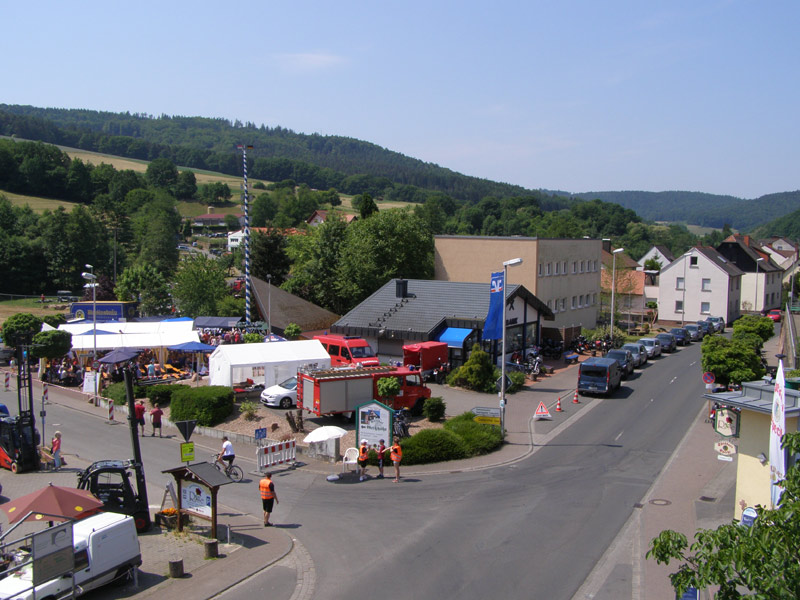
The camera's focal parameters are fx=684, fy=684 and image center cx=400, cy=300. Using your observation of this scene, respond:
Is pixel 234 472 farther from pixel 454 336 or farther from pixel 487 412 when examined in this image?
pixel 454 336

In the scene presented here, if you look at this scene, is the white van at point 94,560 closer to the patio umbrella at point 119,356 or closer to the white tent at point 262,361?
the white tent at point 262,361

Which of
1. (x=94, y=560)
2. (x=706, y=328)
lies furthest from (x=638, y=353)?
(x=94, y=560)

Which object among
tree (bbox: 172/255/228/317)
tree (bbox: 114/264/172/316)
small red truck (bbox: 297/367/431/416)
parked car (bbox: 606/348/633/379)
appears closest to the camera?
small red truck (bbox: 297/367/431/416)

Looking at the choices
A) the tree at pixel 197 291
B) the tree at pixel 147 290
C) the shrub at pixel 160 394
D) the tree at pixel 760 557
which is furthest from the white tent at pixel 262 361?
the tree at pixel 147 290

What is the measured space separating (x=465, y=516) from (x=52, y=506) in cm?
886

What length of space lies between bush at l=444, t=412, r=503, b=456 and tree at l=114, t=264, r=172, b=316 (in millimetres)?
38386

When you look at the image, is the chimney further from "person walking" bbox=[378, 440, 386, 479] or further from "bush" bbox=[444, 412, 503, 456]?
"person walking" bbox=[378, 440, 386, 479]

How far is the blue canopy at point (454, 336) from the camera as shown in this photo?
34.7 m

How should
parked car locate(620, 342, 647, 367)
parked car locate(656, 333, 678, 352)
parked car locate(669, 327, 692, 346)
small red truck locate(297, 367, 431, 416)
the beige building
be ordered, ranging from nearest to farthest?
1. small red truck locate(297, 367, 431, 416)
2. parked car locate(620, 342, 647, 367)
3. the beige building
4. parked car locate(656, 333, 678, 352)
5. parked car locate(669, 327, 692, 346)

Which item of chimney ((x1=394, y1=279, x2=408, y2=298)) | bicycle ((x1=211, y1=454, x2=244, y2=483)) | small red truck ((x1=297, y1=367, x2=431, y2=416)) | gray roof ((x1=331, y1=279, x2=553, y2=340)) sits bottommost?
bicycle ((x1=211, y1=454, x2=244, y2=483))

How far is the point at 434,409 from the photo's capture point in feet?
82.9

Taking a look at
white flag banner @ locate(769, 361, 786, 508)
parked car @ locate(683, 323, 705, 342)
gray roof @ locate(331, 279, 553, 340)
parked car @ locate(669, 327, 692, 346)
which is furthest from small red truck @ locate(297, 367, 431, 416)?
parked car @ locate(683, 323, 705, 342)

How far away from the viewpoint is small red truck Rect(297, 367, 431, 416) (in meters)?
24.3

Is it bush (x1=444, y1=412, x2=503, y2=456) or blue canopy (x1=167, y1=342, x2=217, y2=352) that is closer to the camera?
bush (x1=444, y1=412, x2=503, y2=456)
